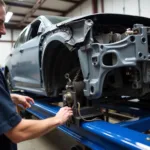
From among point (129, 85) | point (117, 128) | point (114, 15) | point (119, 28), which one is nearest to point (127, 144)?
point (117, 128)

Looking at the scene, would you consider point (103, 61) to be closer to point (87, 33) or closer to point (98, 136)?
point (87, 33)

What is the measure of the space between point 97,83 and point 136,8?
486 centimetres

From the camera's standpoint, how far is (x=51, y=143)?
111 inches

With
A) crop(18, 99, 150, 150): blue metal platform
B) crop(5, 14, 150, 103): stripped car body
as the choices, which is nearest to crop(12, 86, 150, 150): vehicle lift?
crop(18, 99, 150, 150): blue metal platform

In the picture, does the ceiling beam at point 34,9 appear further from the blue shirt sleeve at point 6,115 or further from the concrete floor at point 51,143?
the blue shirt sleeve at point 6,115

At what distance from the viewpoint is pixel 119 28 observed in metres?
1.98

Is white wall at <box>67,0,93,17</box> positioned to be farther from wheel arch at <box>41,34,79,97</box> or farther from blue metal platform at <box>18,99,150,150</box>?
blue metal platform at <box>18,99,150,150</box>

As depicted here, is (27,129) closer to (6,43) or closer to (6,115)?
(6,115)

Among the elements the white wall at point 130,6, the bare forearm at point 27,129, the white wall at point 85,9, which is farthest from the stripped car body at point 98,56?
the white wall at point 85,9

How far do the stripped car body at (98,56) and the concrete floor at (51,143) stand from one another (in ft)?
2.55

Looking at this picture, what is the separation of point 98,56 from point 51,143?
1.85m

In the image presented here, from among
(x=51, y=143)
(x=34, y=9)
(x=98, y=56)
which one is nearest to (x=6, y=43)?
(x=34, y=9)

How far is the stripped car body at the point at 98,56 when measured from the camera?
1.39 m

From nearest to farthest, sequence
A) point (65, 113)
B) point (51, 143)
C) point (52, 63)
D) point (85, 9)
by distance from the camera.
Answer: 1. point (65, 113)
2. point (52, 63)
3. point (51, 143)
4. point (85, 9)
